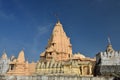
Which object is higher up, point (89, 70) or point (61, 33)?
point (61, 33)

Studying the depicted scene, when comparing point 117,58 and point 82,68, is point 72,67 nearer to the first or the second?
point 82,68

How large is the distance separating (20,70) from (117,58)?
31975 millimetres

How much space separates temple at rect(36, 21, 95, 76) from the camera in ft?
157

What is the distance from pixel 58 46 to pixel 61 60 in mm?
9802

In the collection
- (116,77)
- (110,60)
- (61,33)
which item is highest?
(61,33)

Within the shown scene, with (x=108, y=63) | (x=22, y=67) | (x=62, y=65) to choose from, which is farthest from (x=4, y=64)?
(x=108, y=63)

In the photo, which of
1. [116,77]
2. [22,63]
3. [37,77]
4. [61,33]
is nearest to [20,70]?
[22,63]

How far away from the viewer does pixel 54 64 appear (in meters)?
51.2

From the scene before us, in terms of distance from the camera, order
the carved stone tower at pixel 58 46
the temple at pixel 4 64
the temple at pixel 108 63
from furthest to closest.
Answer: the temple at pixel 4 64
the carved stone tower at pixel 58 46
the temple at pixel 108 63

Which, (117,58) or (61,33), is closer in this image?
(117,58)

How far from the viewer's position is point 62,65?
49531 mm

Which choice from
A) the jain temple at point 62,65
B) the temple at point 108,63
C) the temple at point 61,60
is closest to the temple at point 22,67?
the jain temple at point 62,65

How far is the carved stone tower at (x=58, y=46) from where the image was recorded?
66.4 m

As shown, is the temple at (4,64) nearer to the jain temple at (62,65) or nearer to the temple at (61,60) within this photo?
the jain temple at (62,65)
